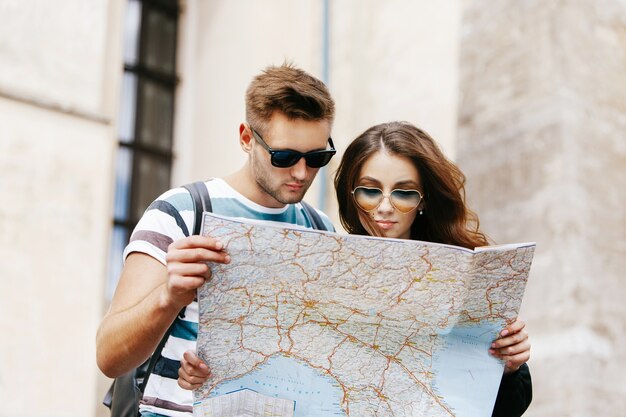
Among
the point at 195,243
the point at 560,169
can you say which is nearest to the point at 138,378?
the point at 195,243

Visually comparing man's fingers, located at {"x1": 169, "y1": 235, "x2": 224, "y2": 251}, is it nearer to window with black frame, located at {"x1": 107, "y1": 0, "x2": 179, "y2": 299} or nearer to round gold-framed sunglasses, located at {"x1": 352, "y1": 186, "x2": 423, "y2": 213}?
round gold-framed sunglasses, located at {"x1": 352, "y1": 186, "x2": 423, "y2": 213}

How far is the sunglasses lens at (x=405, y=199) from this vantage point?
8.25 ft

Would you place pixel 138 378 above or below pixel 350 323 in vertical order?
below

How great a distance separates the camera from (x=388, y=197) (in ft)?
8.28

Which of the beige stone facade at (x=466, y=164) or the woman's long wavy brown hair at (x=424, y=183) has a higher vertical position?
the beige stone facade at (x=466, y=164)

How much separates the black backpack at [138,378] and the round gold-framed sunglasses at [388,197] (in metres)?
0.41

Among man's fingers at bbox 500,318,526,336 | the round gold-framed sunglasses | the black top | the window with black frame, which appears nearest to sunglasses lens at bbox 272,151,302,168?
the round gold-framed sunglasses

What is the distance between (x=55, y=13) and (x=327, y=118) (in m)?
4.67

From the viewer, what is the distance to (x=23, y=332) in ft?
19.6

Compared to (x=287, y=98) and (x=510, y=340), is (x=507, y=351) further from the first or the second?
(x=287, y=98)

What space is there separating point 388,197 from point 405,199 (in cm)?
5

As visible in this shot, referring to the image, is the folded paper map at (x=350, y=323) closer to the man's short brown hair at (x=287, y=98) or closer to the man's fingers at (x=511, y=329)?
the man's fingers at (x=511, y=329)

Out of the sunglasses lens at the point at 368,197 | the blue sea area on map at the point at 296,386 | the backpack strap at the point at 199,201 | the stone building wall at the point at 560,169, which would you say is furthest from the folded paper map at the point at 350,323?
the stone building wall at the point at 560,169

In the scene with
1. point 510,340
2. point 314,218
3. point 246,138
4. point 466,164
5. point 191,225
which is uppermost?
point 466,164
